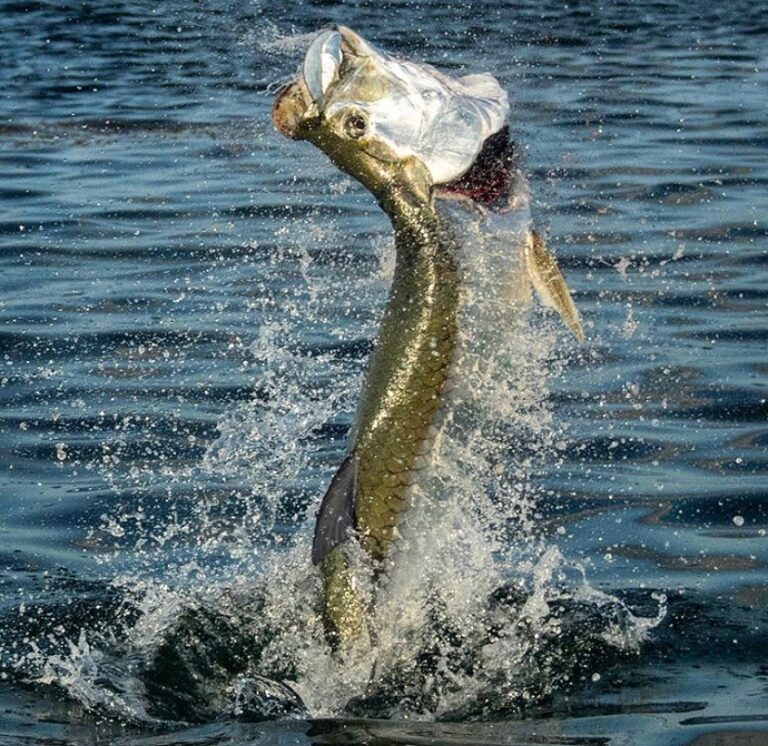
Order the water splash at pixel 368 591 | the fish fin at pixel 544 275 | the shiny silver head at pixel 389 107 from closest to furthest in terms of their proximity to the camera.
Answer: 1. the shiny silver head at pixel 389 107
2. the fish fin at pixel 544 275
3. the water splash at pixel 368 591

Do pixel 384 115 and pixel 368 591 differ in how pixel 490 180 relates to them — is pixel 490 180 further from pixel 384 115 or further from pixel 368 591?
pixel 368 591

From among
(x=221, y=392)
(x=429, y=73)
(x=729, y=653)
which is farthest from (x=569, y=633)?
(x=221, y=392)

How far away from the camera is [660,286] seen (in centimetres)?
1095

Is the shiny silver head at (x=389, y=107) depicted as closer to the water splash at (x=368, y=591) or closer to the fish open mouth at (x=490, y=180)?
the fish open mouth at (x=490, y=180)

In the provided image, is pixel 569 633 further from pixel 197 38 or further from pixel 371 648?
pixel 197 38

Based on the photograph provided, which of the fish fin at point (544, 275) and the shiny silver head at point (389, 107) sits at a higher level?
the shiny silver head at point (389, 107)

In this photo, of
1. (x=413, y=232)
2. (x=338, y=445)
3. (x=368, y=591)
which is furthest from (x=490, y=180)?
(x=338, y=445)

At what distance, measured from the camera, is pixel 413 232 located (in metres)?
5.30

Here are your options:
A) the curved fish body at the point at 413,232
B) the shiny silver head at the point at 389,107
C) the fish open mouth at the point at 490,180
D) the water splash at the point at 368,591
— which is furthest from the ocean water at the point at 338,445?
the fish open mouth at the point at 490,180

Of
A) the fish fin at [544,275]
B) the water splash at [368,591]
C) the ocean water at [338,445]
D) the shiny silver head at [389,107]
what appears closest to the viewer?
the shiny silver head at [389,107]

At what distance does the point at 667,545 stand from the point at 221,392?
2.81 metres

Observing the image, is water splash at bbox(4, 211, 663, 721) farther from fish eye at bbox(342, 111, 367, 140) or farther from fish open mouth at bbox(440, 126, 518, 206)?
fish eye at bbox(342, 111, 367, 140)

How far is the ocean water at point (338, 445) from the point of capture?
5.80 metres

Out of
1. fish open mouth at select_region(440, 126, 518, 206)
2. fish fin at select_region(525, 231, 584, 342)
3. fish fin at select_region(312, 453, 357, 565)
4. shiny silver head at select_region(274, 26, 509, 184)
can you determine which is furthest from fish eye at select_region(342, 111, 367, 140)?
fish fin at select_region(312, 453, 357, 565)
